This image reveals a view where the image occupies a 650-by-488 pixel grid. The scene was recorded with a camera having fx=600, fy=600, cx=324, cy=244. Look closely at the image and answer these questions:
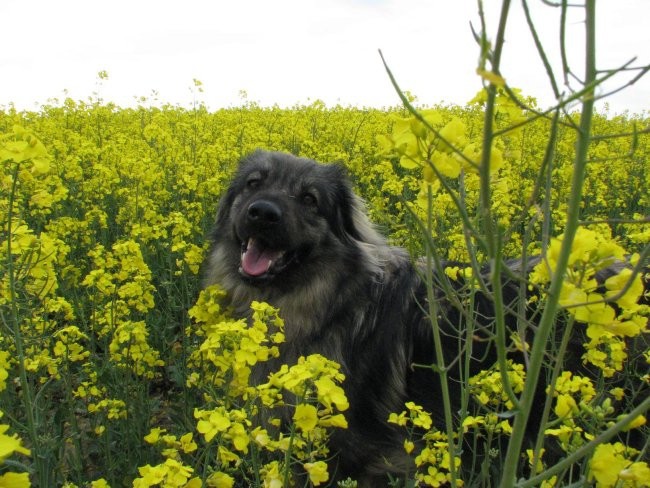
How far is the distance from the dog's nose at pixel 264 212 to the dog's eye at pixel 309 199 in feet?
1.25

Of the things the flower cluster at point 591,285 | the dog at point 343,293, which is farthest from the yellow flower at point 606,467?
the dog at point 343,293

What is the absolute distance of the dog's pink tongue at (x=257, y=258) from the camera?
3.38 metres

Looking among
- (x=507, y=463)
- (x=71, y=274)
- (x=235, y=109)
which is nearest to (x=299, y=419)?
(x=507, y=463)

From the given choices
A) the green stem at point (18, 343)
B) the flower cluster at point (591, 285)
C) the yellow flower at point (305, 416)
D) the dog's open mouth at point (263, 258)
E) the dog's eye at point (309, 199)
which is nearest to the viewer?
the flower cluster at point (591, 285)

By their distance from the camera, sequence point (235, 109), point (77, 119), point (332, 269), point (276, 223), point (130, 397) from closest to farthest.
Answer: point (130, 397) → point (276, 223) → point (332, 269) → point (77, 119) → point (235, 109)

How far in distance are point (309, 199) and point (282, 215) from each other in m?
0.41

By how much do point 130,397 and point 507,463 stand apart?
2432 millimetres

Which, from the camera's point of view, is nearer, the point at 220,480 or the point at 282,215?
the point at 220,480

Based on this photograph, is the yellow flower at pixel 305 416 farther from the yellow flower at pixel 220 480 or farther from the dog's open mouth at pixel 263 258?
the dog's open mouth at pixel 263 258

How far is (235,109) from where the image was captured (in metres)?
12.4

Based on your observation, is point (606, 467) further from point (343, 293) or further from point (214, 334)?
point (343, 293)

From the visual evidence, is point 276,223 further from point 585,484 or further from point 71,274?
point 585,484

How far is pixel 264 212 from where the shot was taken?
3.23m

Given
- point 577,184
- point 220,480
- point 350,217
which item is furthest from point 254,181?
point 577,184
